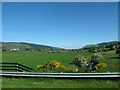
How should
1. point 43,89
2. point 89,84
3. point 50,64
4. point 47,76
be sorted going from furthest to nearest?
1. point 50,64
2. point 47,76
3. point 89,84
4. point 43,89

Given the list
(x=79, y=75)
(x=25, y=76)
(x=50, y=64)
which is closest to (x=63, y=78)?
(x=79, y=75)

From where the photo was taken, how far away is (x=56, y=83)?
18.7m

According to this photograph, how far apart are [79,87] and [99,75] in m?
2.49

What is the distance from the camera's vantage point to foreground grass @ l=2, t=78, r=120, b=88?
17.6 meters

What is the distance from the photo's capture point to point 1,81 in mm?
19328

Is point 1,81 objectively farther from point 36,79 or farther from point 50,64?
point 50,64

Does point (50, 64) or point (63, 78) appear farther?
point (50, 64)

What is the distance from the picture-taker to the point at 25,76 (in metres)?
20.5

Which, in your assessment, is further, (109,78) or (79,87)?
(109,78)

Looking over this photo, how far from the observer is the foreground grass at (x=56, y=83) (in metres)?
17.6

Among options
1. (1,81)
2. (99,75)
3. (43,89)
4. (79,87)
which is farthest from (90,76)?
(1,81)

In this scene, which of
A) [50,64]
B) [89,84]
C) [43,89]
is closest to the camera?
[43,89]

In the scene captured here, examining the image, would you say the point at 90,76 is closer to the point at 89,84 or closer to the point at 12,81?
the point at 89,84

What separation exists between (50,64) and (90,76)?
10927 millimetres
